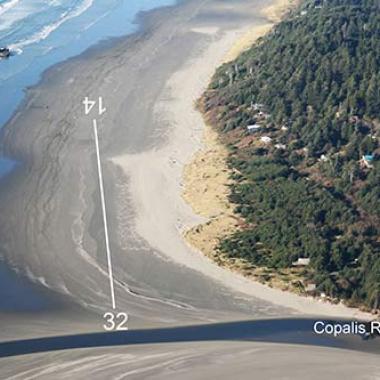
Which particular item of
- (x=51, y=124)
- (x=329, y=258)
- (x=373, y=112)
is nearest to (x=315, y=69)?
(x=373, y=112)

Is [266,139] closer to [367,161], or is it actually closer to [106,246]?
[367,161]

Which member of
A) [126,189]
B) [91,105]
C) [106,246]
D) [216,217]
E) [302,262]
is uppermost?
[91,105]

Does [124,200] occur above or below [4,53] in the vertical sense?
below

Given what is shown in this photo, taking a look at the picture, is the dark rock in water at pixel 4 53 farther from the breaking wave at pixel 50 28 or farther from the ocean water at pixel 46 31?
the breaking wave at pixel 50 28

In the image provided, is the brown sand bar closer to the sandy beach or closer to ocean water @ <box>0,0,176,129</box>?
the sandy beach

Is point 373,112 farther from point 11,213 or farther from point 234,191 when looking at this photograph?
point 11,213

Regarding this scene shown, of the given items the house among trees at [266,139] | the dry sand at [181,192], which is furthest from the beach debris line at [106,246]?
the house among trees at [266,139]

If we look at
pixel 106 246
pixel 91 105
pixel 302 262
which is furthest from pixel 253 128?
pixel 302 262
